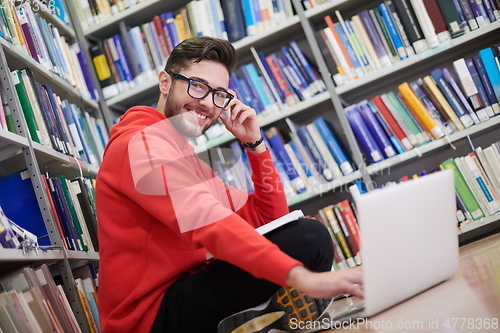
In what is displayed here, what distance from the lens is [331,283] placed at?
0.91 m

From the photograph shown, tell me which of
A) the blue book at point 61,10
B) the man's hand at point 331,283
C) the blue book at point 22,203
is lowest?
the man's hand at point 331,283

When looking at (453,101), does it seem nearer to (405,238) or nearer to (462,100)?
(462,100)

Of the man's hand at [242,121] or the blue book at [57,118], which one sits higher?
the blue book at [57,118]

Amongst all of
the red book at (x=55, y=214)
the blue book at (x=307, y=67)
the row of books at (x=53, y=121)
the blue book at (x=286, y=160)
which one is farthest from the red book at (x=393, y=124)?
the red book at (x=55, y=214)

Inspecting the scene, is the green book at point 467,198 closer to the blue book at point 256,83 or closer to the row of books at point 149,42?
the blue book at point 256,83

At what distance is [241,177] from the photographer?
2480 mm

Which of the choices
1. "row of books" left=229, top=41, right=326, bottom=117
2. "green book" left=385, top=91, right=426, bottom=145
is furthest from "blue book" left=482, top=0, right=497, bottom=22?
"row of books" left=229, top=41, right=326, bottom=117

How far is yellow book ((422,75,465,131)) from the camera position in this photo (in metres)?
2.29

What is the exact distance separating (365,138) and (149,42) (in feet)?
3.76

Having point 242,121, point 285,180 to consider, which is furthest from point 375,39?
point 242,121

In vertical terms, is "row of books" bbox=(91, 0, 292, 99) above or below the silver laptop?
above

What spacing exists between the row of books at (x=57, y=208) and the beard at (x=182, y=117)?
20.5 inches

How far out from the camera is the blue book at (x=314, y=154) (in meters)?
2.41

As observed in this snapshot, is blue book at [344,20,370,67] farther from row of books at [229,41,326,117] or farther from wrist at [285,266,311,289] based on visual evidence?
wrist at [285,266,311,289]
